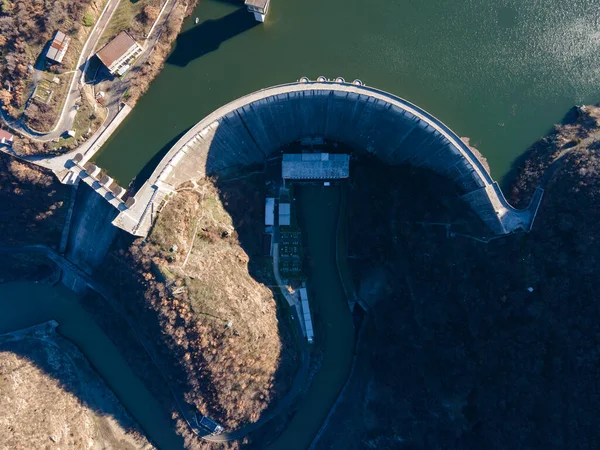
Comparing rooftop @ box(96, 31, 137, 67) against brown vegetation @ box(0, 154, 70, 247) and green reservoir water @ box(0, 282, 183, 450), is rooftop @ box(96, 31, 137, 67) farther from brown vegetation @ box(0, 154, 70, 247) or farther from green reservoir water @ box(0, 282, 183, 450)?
green reservoir water @ box(0, 282, 183, 450)

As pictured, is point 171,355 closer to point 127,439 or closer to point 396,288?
point 127,439

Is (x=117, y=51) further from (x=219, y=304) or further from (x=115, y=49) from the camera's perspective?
(x=219, y=304)

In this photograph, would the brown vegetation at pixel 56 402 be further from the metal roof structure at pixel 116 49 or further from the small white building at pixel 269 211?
the metal roof structure at pixel 116 49

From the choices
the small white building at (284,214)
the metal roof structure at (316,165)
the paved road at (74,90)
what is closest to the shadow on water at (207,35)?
the paved road at (74,90)

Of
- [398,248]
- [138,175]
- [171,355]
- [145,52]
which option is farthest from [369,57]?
[171,355]

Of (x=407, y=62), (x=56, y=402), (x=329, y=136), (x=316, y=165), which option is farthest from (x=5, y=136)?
(x=407, y=62)
